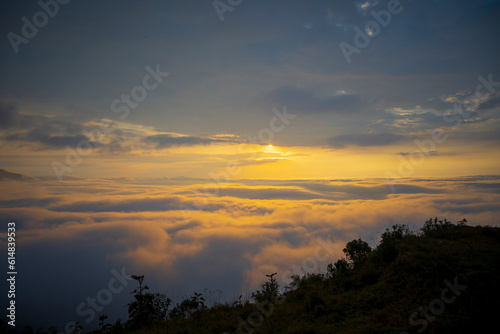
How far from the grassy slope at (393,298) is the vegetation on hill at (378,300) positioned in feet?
0.09

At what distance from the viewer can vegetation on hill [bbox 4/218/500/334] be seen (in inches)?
333

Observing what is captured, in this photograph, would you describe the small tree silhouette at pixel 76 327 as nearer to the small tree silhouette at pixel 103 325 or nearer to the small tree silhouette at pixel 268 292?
the small tree silhouette at pixel 103 325

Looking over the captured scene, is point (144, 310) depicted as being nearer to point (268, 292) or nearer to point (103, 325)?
point (103, 325)

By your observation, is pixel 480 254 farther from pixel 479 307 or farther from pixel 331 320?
pixel 331 320

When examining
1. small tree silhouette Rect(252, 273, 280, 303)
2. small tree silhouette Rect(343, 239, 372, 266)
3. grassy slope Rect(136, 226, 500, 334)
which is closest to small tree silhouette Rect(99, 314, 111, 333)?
grassy slope Rect(136, 226, 500, 334)

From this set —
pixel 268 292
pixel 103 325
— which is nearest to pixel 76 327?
pixel 103 325

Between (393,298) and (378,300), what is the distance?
0.54m

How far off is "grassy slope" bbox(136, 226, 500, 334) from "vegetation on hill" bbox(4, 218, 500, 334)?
0.09 ft

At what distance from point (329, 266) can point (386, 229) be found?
4564 mm

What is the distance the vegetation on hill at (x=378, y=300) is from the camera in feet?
27.8

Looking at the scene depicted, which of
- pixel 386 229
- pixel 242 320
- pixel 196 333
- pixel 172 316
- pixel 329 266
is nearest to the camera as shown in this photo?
pixel 196 333

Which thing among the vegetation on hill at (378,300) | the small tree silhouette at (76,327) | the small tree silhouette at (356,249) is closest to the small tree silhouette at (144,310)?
the vegetation on hill at (378,300)

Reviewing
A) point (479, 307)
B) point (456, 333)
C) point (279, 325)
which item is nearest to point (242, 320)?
point (279, 325)

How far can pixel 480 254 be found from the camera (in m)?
11.5
